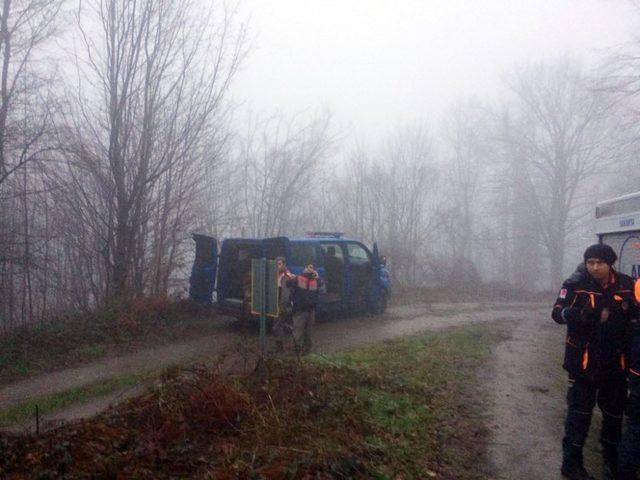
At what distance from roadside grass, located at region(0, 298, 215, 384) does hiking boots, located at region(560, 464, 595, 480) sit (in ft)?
25.8

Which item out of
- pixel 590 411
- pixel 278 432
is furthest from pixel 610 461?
pixel 278 432

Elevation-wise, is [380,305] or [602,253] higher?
[602,253]

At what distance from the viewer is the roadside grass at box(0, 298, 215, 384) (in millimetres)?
9130

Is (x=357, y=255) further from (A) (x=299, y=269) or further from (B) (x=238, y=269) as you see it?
(B) (x=238, y=269)

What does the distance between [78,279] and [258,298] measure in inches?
396

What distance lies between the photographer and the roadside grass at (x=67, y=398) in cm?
656

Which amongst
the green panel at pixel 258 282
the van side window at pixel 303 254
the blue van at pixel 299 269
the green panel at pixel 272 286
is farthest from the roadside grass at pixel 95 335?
the green panel at pixel 272 286

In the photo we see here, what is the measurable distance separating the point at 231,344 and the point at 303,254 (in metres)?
2.84

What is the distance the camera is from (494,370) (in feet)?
27.5

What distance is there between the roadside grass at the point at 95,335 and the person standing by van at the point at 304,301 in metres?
3.05

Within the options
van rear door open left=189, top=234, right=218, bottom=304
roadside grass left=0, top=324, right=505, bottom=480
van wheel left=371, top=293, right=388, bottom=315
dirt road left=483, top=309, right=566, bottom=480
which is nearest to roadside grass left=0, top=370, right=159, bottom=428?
roadside grass left=0, top=324, right=505, bottom=480

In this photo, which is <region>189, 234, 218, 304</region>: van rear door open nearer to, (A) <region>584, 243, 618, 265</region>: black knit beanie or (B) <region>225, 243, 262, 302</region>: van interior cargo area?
(B) <region>225, 243, 262, 302</region>: van interior cargo area

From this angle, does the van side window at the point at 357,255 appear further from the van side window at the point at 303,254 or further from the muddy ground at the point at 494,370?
the muddy ground at the point at 494,370

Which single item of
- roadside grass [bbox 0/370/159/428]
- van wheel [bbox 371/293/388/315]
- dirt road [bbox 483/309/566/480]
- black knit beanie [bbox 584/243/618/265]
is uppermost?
black knit beanie [bbox 584/243/618/265]
